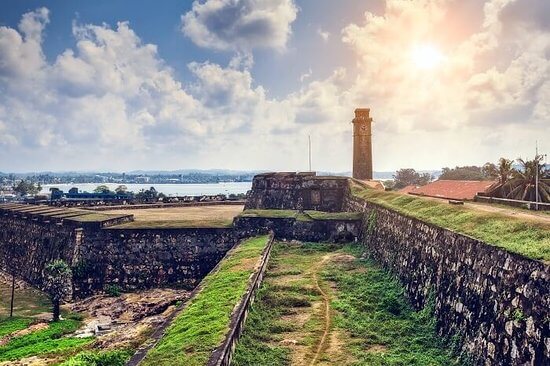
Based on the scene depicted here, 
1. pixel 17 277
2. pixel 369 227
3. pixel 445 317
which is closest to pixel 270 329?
pixel 445 317

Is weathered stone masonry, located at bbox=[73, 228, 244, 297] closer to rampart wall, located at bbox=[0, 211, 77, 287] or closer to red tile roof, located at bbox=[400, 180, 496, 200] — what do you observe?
rampart wall, located at bbox=[0, 211, 77, 287]

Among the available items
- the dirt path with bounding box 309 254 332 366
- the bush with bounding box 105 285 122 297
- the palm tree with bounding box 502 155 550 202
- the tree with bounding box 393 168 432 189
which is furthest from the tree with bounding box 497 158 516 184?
the tree with bounding box 393 168 432 189

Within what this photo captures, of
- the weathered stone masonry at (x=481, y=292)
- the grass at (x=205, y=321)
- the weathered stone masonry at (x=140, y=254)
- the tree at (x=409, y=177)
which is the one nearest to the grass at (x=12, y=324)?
the weathered stone masonry at (x=140, y=254)

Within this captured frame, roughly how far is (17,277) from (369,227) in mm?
19948

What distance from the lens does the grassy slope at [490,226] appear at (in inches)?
344

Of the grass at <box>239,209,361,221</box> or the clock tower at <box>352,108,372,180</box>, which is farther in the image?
the clock tower at <box>352,108,372,180</box>

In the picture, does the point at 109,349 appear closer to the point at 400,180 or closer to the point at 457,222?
the point at 457,222

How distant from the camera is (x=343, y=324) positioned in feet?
37.7

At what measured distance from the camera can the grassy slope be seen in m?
8.73

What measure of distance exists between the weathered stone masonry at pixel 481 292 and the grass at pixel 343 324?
51 cm

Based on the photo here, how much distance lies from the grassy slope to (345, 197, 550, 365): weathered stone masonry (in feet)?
0.64

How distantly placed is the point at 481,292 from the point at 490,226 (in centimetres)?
199

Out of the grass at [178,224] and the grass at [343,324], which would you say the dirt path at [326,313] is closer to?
the grass at [343,324]

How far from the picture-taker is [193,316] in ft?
37.2
